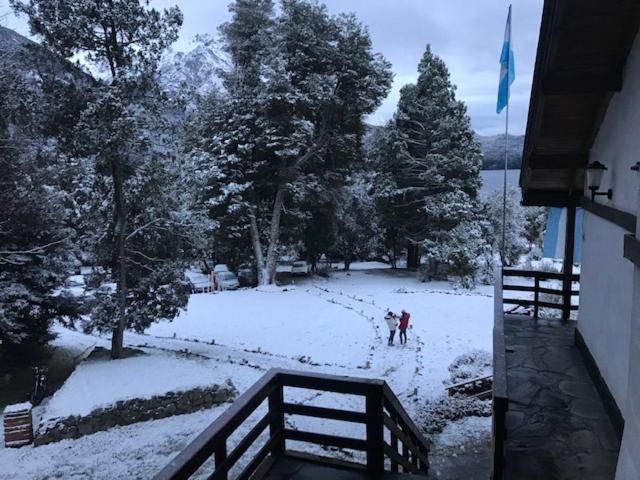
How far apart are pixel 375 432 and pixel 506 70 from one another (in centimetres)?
1176

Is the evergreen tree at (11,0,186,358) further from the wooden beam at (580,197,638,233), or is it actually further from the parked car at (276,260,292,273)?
the parked car at (276,260,292,273)

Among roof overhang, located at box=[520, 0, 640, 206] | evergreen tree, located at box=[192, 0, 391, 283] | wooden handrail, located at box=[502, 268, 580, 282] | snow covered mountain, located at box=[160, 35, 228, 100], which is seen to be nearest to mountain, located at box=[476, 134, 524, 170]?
evergreen tree, located at box=[192, 0, 391, 283]

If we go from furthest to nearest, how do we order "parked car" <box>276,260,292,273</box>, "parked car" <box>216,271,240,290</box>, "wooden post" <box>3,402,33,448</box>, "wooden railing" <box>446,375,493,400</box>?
"parked car" <box>276,260,292,273</box> → "parked car" <box>216,271,240,290</box> → "wooden railing" <box>446,375,493,400</box> → "wooden post" <box>3,402,33,448</box>

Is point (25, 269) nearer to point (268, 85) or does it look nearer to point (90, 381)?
point (90, 381)

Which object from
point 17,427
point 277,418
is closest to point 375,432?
point 277,418

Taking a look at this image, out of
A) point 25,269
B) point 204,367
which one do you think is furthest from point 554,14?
point 25,269

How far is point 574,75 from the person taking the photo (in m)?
4.70

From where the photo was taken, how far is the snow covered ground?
30.4 ft

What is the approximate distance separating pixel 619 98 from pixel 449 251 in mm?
19377

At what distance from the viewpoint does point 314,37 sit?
78.2 ft

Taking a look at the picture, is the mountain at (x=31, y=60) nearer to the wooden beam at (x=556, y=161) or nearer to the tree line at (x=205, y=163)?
the tree line at (x=205, y=163)

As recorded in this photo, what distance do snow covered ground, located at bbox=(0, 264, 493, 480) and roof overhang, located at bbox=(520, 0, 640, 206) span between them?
574 cm

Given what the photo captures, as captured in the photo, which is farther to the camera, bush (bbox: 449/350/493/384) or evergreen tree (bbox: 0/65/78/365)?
bush (bbox: 449/350/493/384)

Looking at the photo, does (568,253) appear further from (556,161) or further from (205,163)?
(205,163)
